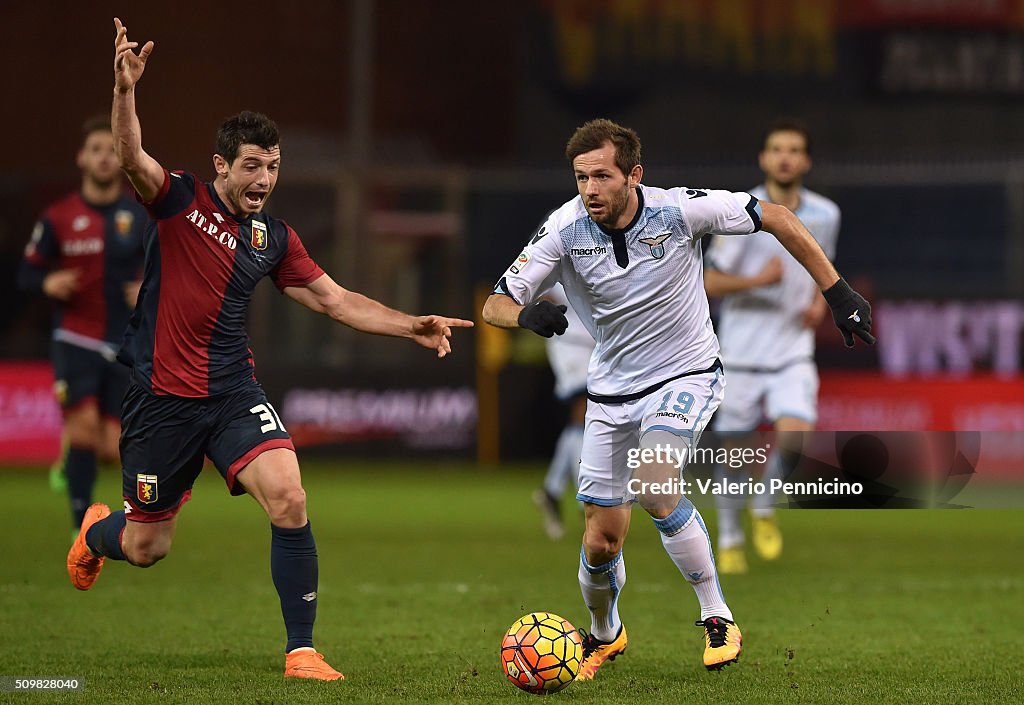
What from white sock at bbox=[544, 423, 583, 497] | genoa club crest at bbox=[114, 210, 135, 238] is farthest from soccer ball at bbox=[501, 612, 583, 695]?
white sock at bbox=[544, 423, 583, 497]

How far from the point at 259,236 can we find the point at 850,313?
7.82 ft

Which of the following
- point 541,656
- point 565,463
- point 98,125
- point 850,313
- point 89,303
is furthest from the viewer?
point 565,463

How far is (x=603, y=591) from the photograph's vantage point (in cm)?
637

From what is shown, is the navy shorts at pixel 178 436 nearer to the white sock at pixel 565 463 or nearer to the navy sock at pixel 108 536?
the navy sock at pixel 108 536

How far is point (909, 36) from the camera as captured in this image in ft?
72.6

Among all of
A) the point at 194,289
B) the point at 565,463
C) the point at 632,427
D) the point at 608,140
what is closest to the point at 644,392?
the point at 632,427

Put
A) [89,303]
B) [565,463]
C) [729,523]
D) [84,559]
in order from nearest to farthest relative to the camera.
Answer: [84,559] → [729,523] → [89,303] → [565,463]

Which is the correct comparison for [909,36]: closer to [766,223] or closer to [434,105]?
[434,105]

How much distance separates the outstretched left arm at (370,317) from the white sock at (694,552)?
113 centimetres

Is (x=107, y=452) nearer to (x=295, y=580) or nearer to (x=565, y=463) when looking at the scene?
(x=565, y=463)

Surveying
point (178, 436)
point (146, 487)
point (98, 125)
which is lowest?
point (146, 487)

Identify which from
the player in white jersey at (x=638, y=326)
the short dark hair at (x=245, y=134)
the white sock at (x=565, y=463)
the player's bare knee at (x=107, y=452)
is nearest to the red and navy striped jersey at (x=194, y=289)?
the short dark hair at (x=245, y=134)

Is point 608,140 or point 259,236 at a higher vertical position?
→ point 608,140

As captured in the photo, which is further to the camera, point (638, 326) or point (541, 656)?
point (638, 326)
